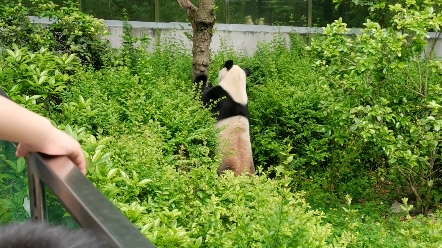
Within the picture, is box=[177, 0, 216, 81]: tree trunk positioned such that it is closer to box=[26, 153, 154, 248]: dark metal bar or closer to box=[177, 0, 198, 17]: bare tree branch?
box=[177, 0, 198, 17]: bare tree branch

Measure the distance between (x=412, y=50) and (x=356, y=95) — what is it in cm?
69

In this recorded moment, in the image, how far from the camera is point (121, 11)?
9250 millimetres

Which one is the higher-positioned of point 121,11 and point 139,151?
point 121,11

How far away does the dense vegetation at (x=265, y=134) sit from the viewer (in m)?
2.66

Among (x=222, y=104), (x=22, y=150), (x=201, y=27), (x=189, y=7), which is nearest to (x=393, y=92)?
(x=222, y=104)

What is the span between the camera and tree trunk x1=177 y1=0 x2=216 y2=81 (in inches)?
242

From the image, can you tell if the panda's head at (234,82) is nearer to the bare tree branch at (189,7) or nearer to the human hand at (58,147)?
the bare tree branch at (189,7)

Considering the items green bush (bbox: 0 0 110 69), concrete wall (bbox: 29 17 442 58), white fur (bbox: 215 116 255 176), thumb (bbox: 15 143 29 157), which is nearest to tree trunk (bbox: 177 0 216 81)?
white fur (bbox: 215 116 255 176)

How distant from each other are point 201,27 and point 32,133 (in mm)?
5296

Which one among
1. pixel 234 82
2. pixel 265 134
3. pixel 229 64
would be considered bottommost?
pixel 265 134

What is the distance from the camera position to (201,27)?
6.25 m

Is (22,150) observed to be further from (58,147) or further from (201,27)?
(201,27)

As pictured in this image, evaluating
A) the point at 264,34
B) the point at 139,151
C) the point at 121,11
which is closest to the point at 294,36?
the point at 264,34

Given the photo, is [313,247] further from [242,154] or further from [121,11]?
[121,11]
